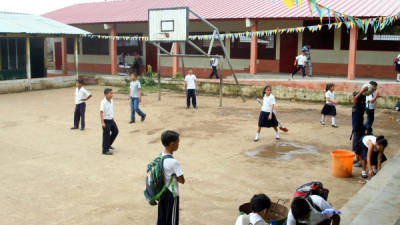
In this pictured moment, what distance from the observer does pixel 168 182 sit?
15.3 ft

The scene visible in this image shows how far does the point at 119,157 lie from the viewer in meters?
9.41

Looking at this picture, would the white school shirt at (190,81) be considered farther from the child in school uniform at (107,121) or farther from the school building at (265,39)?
the child in school uniform at (107,121)

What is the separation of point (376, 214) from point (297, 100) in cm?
1295

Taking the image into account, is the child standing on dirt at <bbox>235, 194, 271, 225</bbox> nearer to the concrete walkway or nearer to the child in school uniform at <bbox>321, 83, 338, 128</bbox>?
the concrete walkway

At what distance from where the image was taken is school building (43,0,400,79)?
18469 millimetres

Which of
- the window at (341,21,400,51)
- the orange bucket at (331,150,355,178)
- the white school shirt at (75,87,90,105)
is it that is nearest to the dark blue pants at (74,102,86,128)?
the white school shirt at (75,87,90,105)

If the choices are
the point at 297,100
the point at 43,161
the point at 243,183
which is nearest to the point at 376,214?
the point at 243,183

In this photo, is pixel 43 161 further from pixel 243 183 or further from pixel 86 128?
pixel 243 183

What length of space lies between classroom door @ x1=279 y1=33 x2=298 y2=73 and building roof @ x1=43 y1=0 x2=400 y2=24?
72.4 inches

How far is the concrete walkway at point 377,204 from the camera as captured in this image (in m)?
5.32

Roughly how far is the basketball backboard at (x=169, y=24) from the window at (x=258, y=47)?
252 inches

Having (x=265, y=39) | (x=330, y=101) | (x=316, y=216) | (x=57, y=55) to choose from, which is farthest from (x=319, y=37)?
(x=57, y=55)

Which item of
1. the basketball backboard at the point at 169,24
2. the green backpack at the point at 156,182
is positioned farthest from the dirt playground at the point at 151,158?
the basketball backboard at the point at 169,24

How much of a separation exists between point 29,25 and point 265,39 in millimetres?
12101
